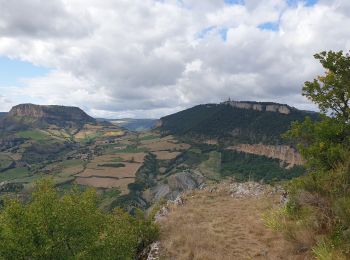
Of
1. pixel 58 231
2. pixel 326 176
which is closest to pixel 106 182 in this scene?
pixel 58 231

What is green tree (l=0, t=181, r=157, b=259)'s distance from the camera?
58.5 ft

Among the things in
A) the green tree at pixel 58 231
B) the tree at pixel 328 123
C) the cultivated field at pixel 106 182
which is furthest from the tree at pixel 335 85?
the cultivated field at pixel 106 182

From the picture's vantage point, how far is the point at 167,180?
19425cm

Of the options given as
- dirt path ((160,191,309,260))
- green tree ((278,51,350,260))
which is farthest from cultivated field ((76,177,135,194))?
green tree ((278,51,350,260))

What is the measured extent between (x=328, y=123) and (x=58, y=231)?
50.6 feet

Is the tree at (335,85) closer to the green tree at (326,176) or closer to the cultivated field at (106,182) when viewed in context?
the green tree at (326,176)

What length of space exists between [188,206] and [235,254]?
1208 centimetres

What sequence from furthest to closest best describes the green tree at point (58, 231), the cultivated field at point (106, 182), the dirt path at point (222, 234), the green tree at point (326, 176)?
the cultivated field at point (106, 182) → the dirt path at point (222, 234) → the green tree at point (58, 231) → the green tree at point (326, 176)

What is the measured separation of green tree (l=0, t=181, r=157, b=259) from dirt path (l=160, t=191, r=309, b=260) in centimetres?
273

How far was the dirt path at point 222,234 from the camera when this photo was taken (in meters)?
18.1

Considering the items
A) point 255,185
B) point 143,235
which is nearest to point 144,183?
point 255,185

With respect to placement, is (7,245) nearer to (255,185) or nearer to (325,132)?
(325,132)

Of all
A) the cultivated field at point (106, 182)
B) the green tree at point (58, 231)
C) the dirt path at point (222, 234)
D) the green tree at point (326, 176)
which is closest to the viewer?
the green tree at point (326, 176)

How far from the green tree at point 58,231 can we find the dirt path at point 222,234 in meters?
2.73
